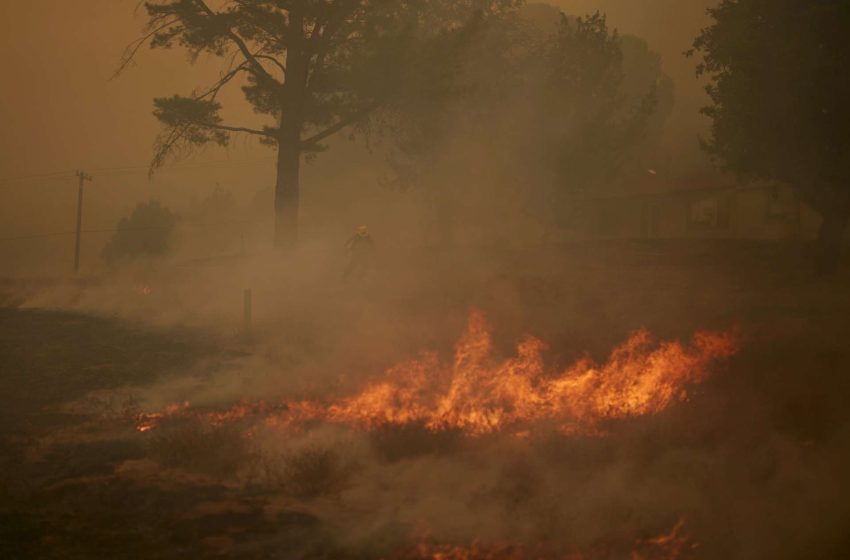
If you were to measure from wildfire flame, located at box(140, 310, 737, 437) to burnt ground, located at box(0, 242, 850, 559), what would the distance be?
544 millimetres

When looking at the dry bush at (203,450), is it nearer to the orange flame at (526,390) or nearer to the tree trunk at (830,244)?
the orange flame at (526,390)

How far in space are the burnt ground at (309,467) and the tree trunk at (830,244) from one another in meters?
4.17

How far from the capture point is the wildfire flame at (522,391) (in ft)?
30.9

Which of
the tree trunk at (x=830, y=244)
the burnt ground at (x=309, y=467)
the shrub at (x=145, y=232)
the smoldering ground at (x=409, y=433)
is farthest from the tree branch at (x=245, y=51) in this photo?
the shrub at (x=145, y=232)

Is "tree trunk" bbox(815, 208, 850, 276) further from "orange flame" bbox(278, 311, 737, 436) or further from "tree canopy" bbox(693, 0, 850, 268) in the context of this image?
"orange flame" bbox(278, 311, 737, 436)

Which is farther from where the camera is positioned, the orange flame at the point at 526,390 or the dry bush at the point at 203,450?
the orange flame at the point at 526,390

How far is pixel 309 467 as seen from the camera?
784 cm

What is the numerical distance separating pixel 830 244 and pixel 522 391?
37.4ft

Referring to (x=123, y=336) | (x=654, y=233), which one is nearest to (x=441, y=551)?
(x=123, y=336)

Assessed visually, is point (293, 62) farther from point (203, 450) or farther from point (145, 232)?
point (145, 232)

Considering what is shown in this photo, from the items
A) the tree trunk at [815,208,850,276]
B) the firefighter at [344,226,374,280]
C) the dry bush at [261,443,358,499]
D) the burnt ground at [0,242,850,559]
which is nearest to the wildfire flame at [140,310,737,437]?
the burnt ground at [0,242,850,559]

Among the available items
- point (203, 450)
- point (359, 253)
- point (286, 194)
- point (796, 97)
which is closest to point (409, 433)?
point (203, 450)

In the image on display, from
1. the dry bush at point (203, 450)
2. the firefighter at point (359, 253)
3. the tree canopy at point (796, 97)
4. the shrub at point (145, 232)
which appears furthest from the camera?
the shrub at point (145, 232)

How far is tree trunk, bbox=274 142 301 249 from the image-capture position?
22.4 metres
